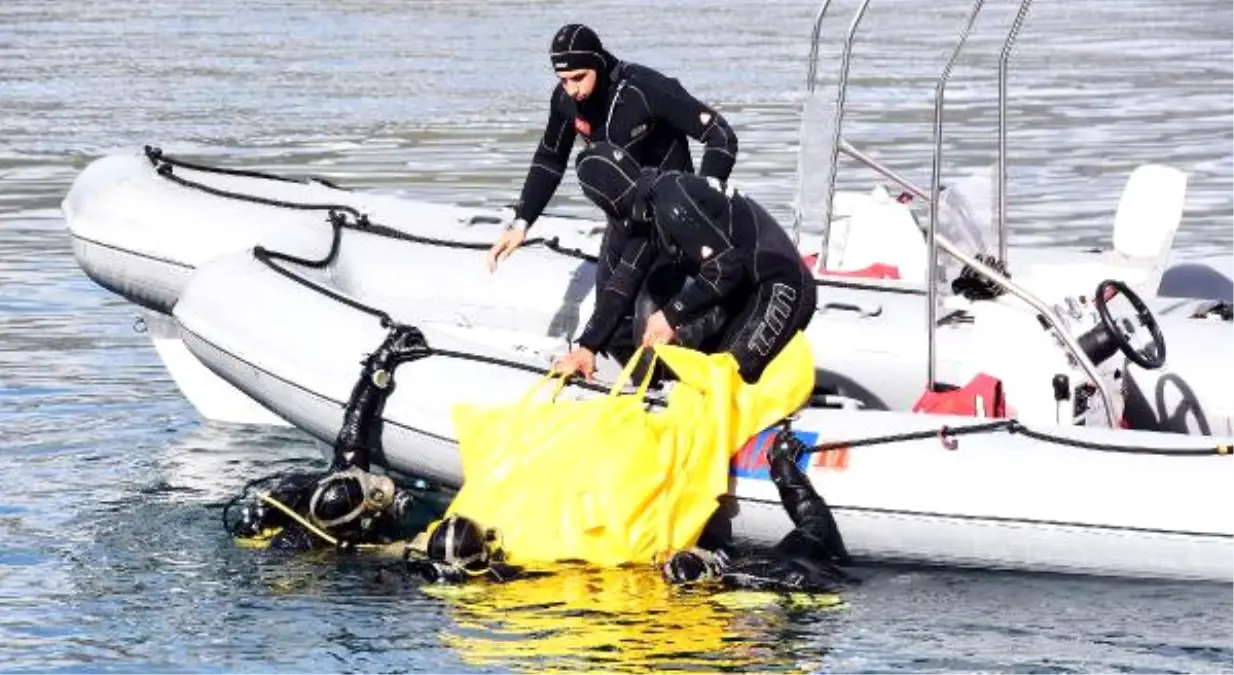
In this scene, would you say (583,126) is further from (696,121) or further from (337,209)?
(337,209)

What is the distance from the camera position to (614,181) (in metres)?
9.23

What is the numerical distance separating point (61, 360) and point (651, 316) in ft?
14.5

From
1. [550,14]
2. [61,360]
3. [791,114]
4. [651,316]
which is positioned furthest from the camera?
[550,14]

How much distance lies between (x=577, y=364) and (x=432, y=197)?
8493 millimetres

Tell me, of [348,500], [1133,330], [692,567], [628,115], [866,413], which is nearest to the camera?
[692,567]

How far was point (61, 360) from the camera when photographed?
12.7 meters

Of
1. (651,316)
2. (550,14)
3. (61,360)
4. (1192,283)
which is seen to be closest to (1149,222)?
(1192,283)

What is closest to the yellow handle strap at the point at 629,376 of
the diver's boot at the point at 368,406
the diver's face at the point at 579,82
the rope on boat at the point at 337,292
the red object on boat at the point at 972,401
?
the rope on boat at the point at 337,292

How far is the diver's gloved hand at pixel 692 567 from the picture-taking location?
8.48 meters

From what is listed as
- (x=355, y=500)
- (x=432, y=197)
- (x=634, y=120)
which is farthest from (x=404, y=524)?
(x=432, y=197)

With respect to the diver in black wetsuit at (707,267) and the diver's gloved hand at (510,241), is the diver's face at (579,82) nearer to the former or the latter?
the diver in black wetsuit at (707,267)

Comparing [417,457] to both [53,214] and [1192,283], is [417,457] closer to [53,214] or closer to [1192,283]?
[1192,283]

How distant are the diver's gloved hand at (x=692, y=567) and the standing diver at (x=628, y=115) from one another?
1.53 meters

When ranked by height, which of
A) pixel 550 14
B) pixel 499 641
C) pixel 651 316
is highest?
pixel 550 14
